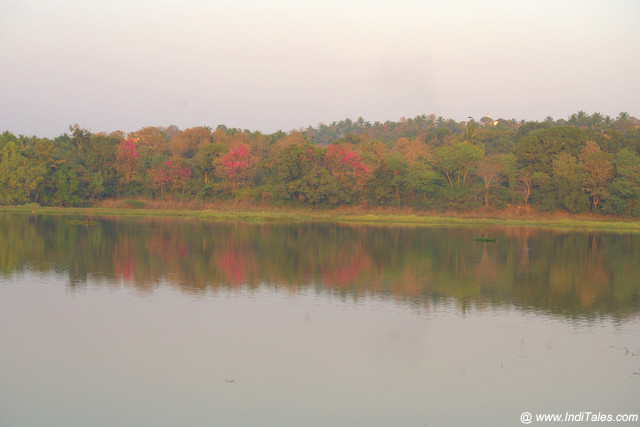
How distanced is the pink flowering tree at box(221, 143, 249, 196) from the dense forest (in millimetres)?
106

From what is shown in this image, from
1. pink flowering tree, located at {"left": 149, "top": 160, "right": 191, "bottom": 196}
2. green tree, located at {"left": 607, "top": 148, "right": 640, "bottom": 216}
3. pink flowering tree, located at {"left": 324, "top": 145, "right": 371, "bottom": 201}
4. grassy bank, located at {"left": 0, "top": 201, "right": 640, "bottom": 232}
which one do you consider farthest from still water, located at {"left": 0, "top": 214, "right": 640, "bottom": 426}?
pink flowering tree, located at {"left": 149, "top": 160, "right": 191, "bottom": 196}

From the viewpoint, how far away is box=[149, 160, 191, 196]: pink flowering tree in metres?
69.4

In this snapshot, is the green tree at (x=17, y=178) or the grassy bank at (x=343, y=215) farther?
the green tree at (x=17, y=178)

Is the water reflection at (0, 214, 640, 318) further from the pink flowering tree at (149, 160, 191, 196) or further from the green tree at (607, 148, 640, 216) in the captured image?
the pink flowering tree at (149, 160, 191, 196)

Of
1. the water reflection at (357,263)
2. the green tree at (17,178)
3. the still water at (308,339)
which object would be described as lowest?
the water reflection at (357,263)

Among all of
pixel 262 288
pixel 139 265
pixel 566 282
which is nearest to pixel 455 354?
pixel 262 288

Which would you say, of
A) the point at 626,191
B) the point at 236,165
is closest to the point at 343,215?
the point at 236,165

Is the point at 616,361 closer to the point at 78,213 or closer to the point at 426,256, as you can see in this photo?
the point at 426,256

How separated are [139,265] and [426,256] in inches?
503

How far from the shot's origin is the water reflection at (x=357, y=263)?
20141 mm

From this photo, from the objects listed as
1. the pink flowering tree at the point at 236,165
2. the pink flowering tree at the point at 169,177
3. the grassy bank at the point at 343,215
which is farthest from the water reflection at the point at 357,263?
the pink flowering tree at the point at 169,177

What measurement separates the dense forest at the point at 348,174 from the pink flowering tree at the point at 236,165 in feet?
0.35

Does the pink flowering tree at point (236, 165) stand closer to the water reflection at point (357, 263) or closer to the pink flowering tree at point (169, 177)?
the pink flowering tree at point (169, 177)

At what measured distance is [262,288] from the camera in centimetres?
2017
